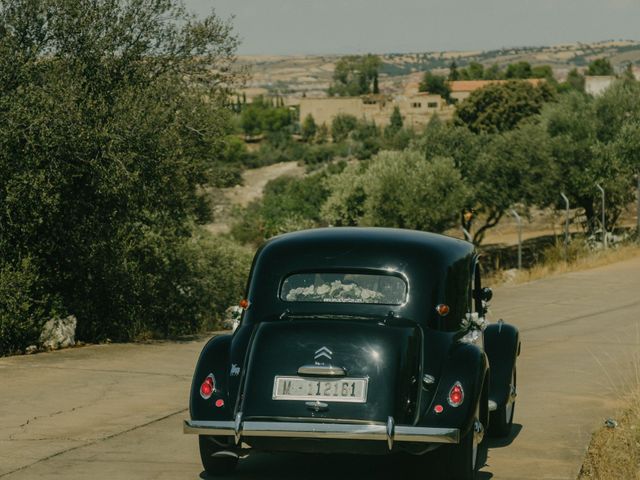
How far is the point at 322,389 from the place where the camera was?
292 inches

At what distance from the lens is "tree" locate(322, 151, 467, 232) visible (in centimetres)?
5559

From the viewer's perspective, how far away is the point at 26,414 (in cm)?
1063

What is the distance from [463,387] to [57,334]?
33.5 feet

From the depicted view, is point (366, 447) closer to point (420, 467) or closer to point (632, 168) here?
point (420, 467)

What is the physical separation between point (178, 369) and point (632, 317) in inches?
388

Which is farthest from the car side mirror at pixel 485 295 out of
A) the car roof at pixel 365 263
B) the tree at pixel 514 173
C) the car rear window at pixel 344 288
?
the tree at pixel 514 173

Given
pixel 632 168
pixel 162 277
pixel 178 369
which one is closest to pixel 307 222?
pixel 632 168

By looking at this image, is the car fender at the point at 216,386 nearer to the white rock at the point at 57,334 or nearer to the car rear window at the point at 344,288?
the car rear window at the point at 344,288

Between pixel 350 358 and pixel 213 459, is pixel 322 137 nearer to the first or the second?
pixel 213 459

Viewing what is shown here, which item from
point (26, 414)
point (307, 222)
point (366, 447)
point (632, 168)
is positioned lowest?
point (307, 222)

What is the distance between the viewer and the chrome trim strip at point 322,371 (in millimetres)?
7426

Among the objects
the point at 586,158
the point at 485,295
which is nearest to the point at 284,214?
the point at 586,158

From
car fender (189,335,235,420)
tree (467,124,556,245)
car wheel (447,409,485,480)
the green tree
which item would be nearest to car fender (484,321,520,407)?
car wheel (447,409,485,480)

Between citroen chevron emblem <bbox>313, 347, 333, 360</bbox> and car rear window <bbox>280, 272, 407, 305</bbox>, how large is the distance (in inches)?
23.4
